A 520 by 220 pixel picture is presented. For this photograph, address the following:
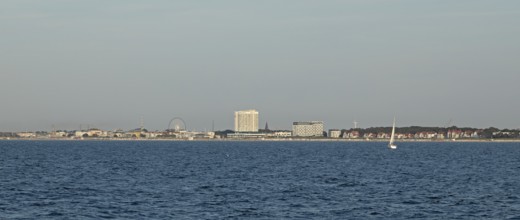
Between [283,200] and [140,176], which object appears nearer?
[283,200]

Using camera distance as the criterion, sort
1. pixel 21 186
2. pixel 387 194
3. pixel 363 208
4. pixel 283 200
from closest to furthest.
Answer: pixel 363 208, pixel 283 200, pixel 387 194, pixel 21 186

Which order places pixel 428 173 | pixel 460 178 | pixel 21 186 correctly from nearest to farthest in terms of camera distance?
pixel 21 186, pixel 460 178, pixel 428 173

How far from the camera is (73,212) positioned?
48844 mm

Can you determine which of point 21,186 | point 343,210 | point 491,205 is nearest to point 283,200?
point 343,210

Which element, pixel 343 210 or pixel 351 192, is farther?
pixel 351 192

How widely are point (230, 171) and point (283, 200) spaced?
35.2 metres

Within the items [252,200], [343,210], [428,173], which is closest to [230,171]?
[428,173]

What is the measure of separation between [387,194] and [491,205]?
30.2ft

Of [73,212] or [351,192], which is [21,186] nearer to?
[73,212]

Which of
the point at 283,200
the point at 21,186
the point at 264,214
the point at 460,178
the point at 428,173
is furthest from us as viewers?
the point at 428,173

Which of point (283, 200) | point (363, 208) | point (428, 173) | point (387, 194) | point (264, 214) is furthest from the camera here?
point (428, 173)

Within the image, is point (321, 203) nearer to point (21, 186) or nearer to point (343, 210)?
point (343, 210)

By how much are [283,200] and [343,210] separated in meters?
6.07

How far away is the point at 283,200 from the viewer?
55.8 m
